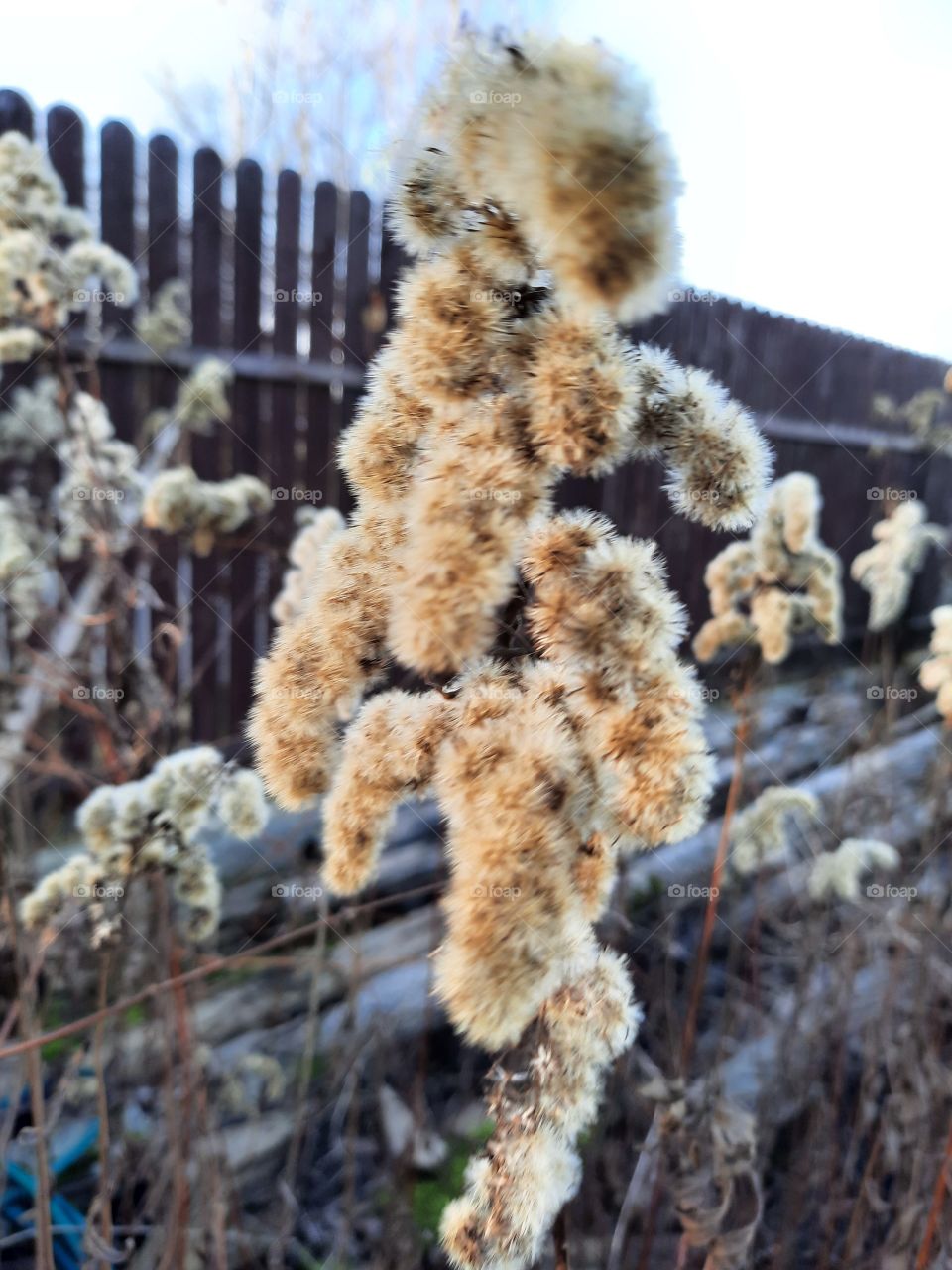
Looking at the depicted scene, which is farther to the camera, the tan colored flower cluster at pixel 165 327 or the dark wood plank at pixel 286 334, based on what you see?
the dark wood plank at pixel 286 334

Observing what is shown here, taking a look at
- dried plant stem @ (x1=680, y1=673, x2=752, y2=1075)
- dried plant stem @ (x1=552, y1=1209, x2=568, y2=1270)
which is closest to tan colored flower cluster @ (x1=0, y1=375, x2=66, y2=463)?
dried plant stem @ (x1=680, y1=673, x2=752, y2=1075)

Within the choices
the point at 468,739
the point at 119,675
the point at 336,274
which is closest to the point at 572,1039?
the point at 468,739

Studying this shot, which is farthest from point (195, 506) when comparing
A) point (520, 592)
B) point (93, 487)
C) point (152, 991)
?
point (520, 592)

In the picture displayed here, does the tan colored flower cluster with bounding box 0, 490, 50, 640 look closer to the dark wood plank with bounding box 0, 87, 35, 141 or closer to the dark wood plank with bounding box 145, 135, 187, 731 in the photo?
the dark wood plank with bounding box 145, 135, 187, 731

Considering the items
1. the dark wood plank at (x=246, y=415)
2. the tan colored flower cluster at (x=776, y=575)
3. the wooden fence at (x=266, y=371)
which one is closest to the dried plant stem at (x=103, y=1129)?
the tan colored flower cluster at (x=776, y=575)

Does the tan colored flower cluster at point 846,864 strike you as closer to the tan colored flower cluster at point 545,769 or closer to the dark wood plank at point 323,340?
the tan colored flower cluster at point 545,769

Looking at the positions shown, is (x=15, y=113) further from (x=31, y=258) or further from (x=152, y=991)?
(x=152, y=991)

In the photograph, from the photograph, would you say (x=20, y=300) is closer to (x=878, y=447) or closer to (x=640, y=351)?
(x=640, y=351)
